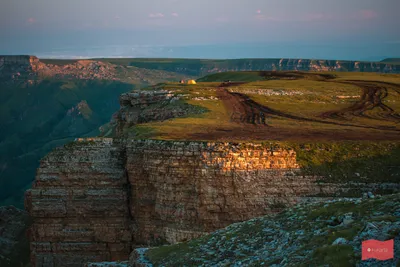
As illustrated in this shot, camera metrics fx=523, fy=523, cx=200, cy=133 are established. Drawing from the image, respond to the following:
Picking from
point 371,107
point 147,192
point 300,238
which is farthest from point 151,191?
point 371,107

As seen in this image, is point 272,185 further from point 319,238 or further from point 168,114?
point 168,114

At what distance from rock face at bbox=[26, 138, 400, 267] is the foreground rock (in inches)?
246

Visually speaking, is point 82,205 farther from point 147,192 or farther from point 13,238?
point 13,238

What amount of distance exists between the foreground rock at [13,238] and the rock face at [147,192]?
625cm

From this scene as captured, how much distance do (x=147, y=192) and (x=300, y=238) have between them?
18459 millimetres

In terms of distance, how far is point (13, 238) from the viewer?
146 ft

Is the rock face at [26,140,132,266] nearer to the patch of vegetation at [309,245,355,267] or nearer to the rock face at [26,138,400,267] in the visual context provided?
the rock face at [26,138,400,267]

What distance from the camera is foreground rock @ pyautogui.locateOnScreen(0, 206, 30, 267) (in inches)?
1638

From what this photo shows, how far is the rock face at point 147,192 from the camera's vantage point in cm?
3166

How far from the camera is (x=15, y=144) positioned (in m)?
157

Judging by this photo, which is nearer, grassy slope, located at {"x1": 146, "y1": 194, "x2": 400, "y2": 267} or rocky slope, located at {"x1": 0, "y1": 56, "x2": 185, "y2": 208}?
grassy slope, located at {"x1": 146, "y1": 194, "x2": 400, "y2": 267}

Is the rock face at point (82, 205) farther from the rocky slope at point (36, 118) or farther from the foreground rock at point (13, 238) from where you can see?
the rocky slope at point (36, 118)

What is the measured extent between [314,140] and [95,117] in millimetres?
152883

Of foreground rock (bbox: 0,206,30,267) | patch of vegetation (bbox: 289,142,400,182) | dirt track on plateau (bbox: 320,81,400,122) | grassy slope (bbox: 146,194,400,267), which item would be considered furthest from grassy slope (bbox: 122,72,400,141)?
grassy slope (bbox: 146,194,400,267)
